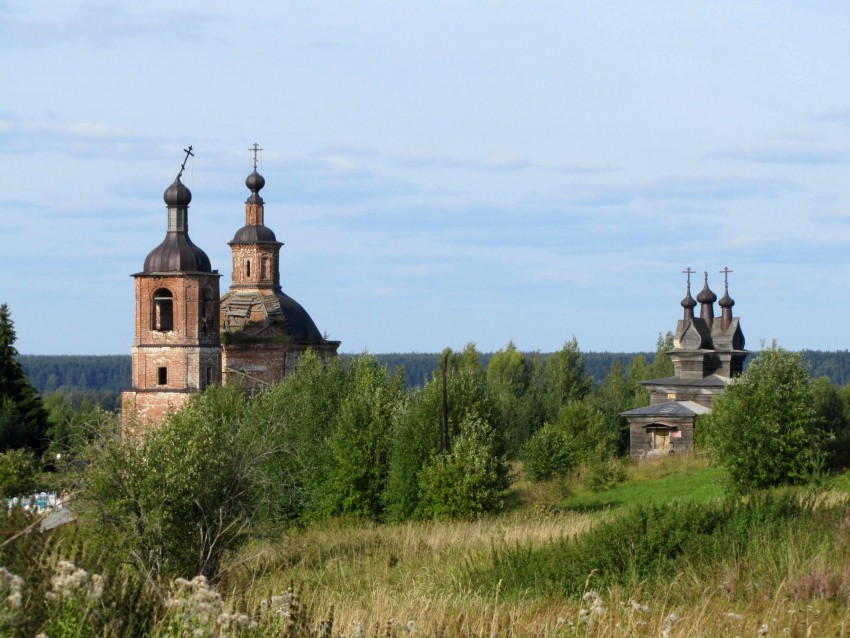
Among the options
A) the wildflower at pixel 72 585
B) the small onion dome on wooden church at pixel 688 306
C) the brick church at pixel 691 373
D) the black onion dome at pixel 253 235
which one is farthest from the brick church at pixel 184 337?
the wildflower at pixel 72 585

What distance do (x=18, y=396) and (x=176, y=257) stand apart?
11319mm

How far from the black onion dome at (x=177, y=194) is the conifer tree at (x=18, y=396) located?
11.2 metres

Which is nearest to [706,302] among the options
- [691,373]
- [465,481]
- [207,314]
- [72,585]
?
[691,373]

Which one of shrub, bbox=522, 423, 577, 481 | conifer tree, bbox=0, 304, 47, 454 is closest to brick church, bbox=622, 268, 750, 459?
shrub, bbox=522, 423, 577, 481

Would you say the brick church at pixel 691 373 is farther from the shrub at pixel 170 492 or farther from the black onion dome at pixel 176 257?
the shrub at pixel 170 492

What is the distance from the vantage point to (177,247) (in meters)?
47.0

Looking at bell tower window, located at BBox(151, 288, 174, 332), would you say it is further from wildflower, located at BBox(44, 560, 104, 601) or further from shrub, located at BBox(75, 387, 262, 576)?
wildflower, located at BBox(44, 560, 104, 601)

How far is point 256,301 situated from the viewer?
175 ft

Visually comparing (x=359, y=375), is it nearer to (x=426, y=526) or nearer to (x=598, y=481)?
(x=598, y=481)

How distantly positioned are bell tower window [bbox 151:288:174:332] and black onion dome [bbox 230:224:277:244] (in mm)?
8319

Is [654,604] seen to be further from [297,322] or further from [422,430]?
[297,322]

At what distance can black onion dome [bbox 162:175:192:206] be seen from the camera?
46562mm

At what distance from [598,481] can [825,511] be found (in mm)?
26301

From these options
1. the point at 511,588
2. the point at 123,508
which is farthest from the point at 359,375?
the point at 511,588
